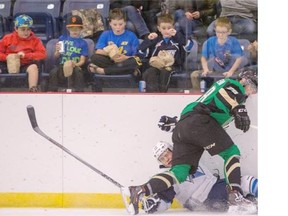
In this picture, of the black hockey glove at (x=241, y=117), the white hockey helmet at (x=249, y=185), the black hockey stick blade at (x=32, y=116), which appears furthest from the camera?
the black hockey stick blade at (x=32, y=116)

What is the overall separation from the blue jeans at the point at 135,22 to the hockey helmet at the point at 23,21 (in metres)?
0.58

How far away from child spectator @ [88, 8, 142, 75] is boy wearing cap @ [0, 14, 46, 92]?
339mm

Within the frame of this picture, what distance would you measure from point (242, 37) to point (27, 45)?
4.33 feet

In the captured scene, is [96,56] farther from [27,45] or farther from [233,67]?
[233,67]

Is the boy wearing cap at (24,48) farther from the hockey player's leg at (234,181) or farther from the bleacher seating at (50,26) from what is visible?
the hockey player's leg at (234,181)

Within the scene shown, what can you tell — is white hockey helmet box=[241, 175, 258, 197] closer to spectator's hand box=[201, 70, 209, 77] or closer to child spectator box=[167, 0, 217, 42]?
spectator's hand box=[201, 70, 209, 77]

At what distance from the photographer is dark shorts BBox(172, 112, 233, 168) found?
553cm

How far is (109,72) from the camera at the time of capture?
5.72 metres

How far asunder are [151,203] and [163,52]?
3.04 feet

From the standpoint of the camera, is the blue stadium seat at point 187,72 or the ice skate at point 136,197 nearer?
the ice skate at point 136,197

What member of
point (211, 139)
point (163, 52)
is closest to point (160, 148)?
point (211, 139)

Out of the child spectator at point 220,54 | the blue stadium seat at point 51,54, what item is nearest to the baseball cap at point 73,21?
the blue stadium seat at point 51,54

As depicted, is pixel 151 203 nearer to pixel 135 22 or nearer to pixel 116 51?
pixel 116 51

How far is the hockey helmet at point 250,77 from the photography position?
5.60 metres
